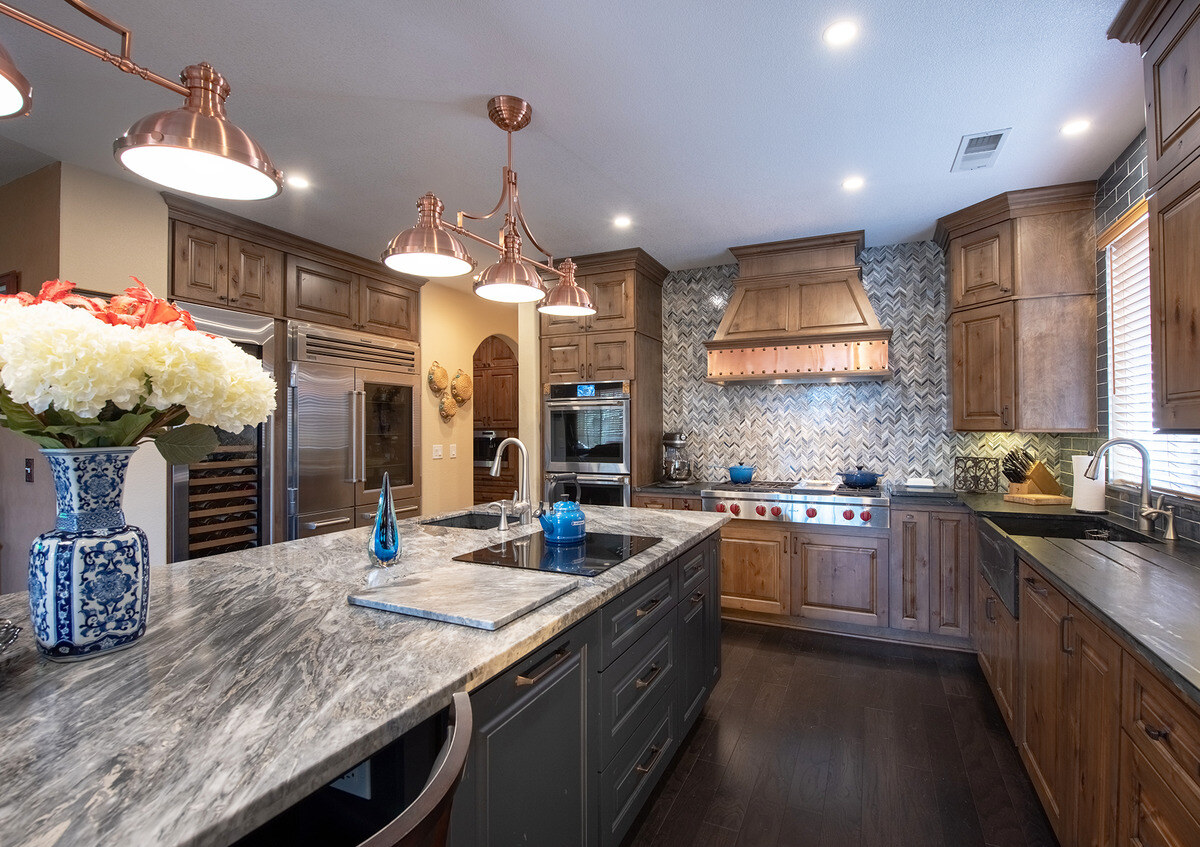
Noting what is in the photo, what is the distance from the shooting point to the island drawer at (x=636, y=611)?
5.51ft

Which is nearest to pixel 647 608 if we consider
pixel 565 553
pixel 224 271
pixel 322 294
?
pixel 565 553

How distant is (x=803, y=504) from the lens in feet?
12.5

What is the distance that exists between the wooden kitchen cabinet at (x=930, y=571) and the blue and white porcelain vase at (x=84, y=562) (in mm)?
3702

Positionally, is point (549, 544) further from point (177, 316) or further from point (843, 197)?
point (843, 197)

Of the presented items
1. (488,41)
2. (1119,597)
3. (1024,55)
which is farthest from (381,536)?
(1024,55)

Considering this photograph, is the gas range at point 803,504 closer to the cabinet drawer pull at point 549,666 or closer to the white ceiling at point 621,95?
the white ceiling at point 621,95

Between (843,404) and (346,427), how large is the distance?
3.63m

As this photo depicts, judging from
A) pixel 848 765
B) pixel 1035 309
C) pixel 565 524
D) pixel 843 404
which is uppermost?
pixel 1035 309

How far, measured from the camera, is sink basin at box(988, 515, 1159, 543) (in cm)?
261

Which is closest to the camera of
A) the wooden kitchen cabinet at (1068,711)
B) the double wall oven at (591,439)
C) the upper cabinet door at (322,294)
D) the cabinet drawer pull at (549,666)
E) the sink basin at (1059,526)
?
the cabinet drawer pull at (549,666)

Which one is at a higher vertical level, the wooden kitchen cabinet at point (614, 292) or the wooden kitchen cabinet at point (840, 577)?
the wooden kitchen cabinet at point (614, 292)

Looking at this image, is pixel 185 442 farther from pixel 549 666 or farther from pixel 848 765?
pixel 848 765

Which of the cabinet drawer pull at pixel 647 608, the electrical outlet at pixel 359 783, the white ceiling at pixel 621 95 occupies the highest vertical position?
the white ceiling at pixel 621 95

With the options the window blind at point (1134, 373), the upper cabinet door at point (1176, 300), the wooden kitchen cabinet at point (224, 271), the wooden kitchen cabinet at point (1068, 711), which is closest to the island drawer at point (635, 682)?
the wooden kitchen cabinet at point (1068, 711)
